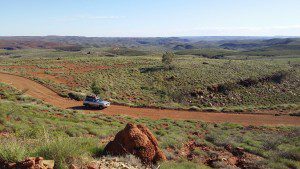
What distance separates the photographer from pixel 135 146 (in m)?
9.74

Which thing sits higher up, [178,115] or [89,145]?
[89,145]

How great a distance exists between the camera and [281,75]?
5206cm

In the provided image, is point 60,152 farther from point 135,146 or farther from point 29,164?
point 135,146

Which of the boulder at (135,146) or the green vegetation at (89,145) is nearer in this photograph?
the green vegetation at (89,145)

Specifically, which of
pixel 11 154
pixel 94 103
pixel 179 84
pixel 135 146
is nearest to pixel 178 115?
pixel 94 103

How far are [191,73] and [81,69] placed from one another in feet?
56.9

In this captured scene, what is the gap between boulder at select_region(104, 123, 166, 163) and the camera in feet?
31.3

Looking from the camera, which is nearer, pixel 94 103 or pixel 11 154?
pixel 11 154

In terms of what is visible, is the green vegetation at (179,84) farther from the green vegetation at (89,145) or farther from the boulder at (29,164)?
the boulder at (29,164)

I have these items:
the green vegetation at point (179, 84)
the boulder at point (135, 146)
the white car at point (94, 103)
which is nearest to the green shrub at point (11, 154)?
the boulder at point (135, 146)

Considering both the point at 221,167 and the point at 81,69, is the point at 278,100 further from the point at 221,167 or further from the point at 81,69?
the point at 221,167

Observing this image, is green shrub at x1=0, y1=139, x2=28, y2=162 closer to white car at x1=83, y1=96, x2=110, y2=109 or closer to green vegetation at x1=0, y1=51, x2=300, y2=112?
white car at x1=83, y1=96, x2=110, y2=109

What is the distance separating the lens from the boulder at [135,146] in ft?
31.3

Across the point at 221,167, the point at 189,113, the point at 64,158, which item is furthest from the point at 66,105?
the point at 64,158
